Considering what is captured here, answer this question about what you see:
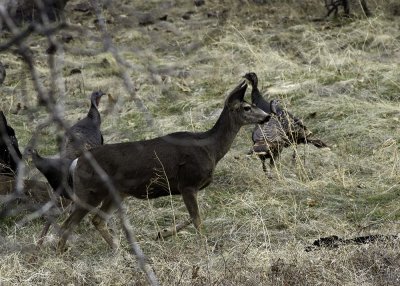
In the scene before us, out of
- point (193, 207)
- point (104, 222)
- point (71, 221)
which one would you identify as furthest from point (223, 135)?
point (71, 221)

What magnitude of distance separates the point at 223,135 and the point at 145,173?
1.03 m

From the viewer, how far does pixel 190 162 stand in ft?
25.2

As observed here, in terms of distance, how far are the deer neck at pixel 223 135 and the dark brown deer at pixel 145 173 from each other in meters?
0.07

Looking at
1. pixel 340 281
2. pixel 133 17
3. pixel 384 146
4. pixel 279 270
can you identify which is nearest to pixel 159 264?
pixel 279 270

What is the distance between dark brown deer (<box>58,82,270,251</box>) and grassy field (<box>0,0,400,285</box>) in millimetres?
232

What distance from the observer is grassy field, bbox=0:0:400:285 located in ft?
19.9

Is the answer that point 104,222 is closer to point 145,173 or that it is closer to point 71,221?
point 71,221

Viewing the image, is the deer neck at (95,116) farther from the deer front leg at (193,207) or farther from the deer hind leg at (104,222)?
the deer front leg at (193,207)

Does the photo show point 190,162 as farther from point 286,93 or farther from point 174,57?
point 174,57

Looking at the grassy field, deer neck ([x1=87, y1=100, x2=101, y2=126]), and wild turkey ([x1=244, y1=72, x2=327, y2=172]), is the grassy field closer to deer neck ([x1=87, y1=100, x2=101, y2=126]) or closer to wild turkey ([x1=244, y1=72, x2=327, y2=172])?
wild turkey ([x1=244, y1=72, x2=327, y2=172])

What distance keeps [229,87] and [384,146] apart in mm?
3783

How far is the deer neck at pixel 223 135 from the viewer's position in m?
8.06

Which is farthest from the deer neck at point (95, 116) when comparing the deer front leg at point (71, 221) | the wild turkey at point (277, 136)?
the deer front leg at point (71, 221)

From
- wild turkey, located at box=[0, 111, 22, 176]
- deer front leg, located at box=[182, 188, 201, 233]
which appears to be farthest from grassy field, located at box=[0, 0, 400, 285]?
wild turkey, located at box=[0, 111, 22, 176]
